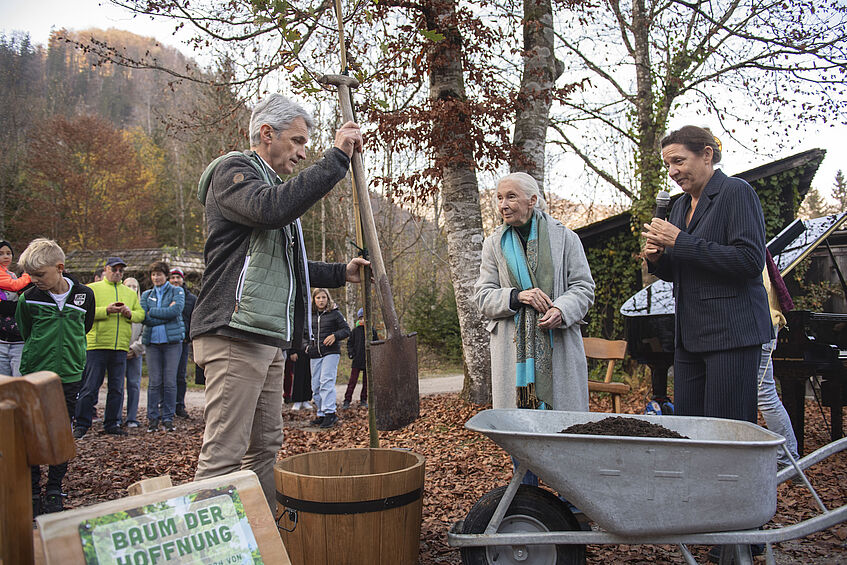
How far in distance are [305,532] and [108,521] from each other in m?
1.04

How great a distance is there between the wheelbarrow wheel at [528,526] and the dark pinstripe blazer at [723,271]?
1119 mm

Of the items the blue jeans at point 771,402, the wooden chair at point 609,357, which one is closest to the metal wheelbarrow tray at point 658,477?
the blue jeans at point 771,402

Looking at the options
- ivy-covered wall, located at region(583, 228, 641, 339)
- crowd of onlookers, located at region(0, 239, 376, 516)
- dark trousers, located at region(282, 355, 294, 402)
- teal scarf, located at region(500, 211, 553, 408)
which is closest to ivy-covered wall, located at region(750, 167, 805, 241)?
ivy-covered wall, located at region(583, 228, 641, 339)

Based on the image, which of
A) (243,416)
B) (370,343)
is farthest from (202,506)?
(370,343)

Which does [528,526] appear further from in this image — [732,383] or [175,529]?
[175,529]


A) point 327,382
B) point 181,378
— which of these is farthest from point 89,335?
point 327,382

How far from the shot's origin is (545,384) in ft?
11.0

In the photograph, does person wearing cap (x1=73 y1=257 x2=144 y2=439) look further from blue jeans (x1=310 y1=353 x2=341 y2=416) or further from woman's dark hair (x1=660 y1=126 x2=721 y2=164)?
woman's dark hair (x1=660 y1=126 x2=721 y2=164)

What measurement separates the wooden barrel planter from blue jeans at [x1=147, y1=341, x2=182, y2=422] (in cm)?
619

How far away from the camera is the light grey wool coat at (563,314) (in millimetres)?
3344

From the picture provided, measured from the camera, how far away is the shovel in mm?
2994

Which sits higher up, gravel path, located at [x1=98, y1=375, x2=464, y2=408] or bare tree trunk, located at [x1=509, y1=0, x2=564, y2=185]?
bare tree trunk, located at [x1=509, y1=0, x2=564, y2=185]

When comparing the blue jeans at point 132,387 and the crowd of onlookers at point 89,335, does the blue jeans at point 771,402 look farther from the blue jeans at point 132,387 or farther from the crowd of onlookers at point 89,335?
the blue jeans at point 132,387

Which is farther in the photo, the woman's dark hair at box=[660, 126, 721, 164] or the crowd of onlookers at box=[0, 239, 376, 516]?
the crowd of onlookers at box=[0, 239, 376, 516]
